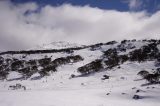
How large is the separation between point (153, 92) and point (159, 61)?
182 ft

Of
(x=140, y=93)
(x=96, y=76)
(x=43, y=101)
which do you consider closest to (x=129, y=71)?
(x=96, y=76)

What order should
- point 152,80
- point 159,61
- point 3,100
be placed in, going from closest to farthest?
point 3,100, point 152,80, point 159,61

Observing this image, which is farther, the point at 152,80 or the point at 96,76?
the point at 96,76

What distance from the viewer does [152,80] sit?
6444cm

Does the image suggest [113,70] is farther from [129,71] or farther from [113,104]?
[113,104]

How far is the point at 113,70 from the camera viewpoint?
9462cm

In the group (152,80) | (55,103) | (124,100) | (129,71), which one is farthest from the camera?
(129,71)

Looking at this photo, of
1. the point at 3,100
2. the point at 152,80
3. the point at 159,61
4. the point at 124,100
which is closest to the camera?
the point at 3,100

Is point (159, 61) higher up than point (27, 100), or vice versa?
point (159, 61)

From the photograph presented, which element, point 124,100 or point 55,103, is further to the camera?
point 124,100

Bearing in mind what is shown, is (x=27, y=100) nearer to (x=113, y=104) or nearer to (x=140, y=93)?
(x=113, y=104)

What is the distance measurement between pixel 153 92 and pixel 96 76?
45.1m

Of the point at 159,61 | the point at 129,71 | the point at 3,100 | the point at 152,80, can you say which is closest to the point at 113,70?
the point at 129,71

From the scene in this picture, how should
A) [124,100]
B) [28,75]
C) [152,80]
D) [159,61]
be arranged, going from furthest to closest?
[28,75], [159,61], [152,80], [124,100]
